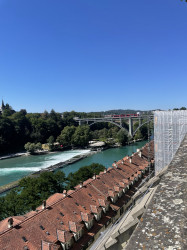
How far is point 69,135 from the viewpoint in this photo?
6588 cm

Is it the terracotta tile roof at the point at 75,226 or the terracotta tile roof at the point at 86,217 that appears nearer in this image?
the terracotta tile roof at the point at 75,226

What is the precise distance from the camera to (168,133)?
1677 centimetres

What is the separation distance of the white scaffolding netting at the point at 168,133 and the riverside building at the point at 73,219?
3875 millimetres

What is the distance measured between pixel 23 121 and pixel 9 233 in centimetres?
6484

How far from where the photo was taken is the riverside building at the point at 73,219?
10055 millimetres

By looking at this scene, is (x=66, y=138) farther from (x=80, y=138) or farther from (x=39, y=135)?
(x=39, y=135)

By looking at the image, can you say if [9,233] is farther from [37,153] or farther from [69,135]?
[69,135]

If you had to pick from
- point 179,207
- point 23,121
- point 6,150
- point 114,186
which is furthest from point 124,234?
point 23,121

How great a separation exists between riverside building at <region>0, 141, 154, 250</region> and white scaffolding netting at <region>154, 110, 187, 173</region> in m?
3.87

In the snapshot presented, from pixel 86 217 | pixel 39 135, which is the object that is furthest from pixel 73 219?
pixel 39 135

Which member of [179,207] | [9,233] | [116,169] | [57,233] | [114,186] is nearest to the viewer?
[179,207]

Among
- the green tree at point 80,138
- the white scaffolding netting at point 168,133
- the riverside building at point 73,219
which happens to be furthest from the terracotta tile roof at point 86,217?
the green tree at point 80,138

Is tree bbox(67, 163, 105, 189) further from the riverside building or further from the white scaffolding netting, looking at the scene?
the white scaffolding netting

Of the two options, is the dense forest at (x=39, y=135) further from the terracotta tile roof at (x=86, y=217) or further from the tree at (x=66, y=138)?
the terracotta tile roof at (x=86, y=217)
